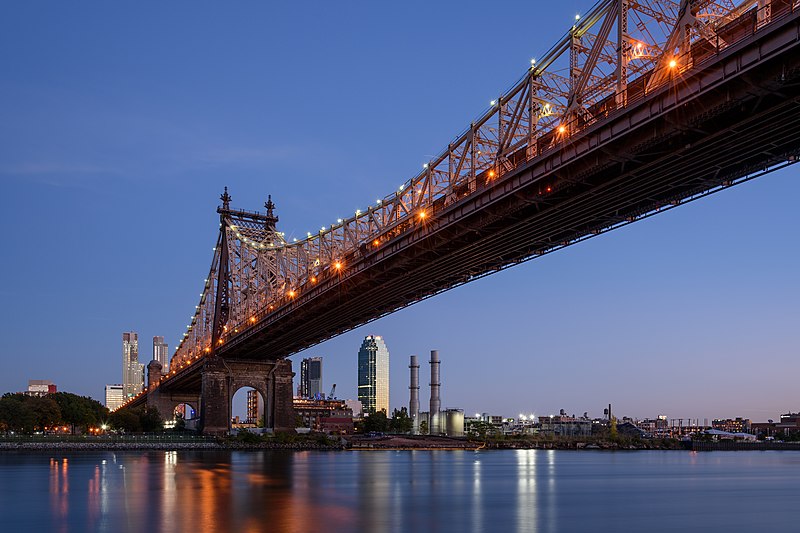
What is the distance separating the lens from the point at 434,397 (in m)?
178

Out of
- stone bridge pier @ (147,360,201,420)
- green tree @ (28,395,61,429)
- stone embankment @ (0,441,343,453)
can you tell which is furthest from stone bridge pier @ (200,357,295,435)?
stone bridge pier @ (147,360,201,420)

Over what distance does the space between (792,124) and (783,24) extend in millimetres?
6102

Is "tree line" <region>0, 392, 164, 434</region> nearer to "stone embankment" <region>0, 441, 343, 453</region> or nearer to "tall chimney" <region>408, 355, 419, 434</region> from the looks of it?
"stone embankment" <region>0, 441, 343, 453</region>

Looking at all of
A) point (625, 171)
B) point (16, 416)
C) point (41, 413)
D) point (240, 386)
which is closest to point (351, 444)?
point (240, 386)

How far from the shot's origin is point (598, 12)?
3794 centimetres

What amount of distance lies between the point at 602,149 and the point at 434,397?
14606cm

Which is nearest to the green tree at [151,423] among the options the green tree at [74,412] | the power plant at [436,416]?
the green tree at [74,412]

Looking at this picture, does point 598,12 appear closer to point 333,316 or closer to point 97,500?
point 97,500

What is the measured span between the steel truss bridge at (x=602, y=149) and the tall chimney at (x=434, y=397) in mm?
107082

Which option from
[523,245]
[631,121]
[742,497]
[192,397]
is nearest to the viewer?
[631,121]

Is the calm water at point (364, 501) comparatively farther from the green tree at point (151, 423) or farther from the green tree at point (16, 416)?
the green tree at point (151, 423)

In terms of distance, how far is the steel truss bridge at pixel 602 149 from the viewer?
1142 inches

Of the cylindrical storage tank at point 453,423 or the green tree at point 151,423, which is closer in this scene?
the green tree at point 151,423

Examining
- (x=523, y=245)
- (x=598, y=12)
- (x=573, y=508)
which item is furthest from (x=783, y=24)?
(x=523, y=245)
